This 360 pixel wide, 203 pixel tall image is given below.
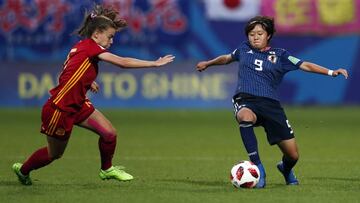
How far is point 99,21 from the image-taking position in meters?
10.3

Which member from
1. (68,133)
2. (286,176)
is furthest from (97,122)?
(286,176)

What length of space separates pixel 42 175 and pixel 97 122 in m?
1.52

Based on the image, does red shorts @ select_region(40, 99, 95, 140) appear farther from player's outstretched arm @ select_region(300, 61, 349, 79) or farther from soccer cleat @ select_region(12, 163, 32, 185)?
player's outstretched arm @ select_region(300, 61, 349, 79)

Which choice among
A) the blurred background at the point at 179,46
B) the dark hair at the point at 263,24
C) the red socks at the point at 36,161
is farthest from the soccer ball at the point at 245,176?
the blurred background at the point at 179,46

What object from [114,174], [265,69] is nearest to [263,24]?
[265,69]

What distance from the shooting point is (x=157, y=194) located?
376 inches

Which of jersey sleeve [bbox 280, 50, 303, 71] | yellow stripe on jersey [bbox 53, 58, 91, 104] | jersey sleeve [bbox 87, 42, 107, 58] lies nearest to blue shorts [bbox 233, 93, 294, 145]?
jersey sleeve [bbox 280, 50, 303, 71]

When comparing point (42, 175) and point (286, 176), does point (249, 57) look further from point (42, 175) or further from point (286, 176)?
point (42, 175)

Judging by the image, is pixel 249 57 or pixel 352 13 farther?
pixel 352 13

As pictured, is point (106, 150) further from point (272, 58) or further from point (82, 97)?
point (272, 58)

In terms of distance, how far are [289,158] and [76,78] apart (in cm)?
241

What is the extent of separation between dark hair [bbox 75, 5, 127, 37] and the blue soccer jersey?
1.41 m

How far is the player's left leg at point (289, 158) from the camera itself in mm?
10383

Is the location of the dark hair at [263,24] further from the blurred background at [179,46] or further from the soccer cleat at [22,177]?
the blurred background at [179,46]
